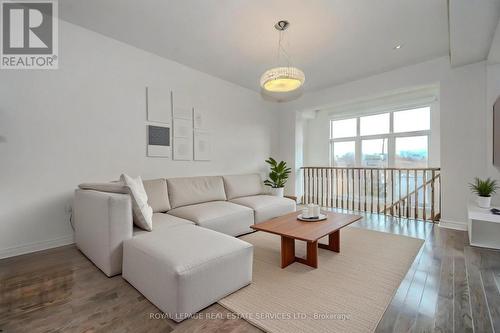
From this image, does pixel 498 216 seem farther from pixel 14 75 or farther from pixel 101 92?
pixel 14 75

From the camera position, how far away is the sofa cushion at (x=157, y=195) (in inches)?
114

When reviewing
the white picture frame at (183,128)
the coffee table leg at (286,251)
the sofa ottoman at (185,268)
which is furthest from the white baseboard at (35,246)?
the coffee table leg at (286,251)

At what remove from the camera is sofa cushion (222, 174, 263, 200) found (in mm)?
4059

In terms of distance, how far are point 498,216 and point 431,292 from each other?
5.57ft

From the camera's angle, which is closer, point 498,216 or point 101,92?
point 498,216

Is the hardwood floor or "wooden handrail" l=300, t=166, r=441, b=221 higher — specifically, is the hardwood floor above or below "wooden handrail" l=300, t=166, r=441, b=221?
below

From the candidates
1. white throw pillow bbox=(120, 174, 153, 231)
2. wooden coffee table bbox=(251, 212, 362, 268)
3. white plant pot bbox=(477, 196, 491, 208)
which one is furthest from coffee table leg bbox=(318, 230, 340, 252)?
white plant pot bbox=(477, 196, 491, 208)

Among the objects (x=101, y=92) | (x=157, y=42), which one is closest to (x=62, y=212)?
(x=101, y=92)

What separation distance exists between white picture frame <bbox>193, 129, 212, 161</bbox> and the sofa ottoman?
2273 mm

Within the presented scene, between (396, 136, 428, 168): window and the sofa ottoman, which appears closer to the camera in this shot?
the sofa ottoman

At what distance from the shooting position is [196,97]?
4062 millimetres

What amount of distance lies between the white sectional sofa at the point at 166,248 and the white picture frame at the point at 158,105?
108cm

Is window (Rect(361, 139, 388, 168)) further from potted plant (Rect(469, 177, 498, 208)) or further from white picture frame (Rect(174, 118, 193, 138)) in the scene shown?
white picture frame (Rect(174, 118, 193, 138))

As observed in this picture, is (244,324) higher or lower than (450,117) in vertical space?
lower
